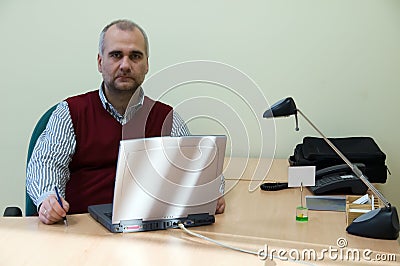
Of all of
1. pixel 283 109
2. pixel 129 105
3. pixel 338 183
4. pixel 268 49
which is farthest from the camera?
pixel 268 49

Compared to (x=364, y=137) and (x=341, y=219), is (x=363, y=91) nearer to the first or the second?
(x=364, y=137)

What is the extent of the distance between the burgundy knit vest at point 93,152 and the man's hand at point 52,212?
1.57ft

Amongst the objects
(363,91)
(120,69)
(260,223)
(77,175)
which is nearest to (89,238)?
(260,223)

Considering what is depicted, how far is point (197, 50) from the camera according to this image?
10.2ft

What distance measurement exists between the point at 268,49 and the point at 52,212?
1481 mm

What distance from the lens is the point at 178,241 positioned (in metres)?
1.81

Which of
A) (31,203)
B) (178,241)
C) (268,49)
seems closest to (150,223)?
(178,241)

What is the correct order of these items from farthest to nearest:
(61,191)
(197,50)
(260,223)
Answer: (197,50) < (61,191) < (260,223)

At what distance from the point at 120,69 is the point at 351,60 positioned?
112cm

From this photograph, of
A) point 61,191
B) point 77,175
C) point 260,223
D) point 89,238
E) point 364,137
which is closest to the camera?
point 89,238

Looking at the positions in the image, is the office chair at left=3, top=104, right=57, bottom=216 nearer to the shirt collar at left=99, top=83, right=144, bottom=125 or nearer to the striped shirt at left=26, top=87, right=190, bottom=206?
the striped shirt at left=26, top=87, right=190, bottom=206

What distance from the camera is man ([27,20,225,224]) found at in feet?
8.05

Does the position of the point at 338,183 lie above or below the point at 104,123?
below

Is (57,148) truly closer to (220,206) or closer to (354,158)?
(220,206)
